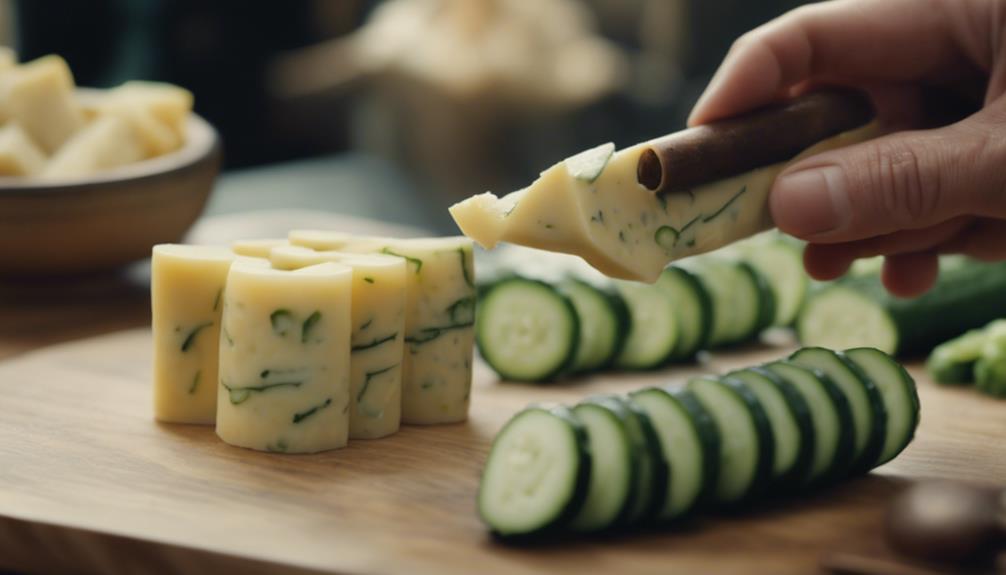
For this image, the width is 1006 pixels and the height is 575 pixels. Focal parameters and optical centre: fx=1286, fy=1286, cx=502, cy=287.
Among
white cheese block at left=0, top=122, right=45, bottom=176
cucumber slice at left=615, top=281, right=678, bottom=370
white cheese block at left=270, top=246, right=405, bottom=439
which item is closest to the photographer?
white cheese block at left=270, top=246, right=405, bottom=439

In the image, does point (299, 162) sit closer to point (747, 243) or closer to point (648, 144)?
point (747, 243)

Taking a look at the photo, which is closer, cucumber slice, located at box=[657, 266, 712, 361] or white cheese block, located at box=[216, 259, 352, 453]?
white cheese block, located at box=[216, 259, 352, 453]

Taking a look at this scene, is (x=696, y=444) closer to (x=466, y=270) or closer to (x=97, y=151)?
(x=466, y=270)

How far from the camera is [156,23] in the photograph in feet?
24.7

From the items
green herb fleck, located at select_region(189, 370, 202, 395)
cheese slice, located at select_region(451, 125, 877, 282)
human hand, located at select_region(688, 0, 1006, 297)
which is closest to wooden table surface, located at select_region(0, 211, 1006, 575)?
green herb fleck, located at select_region(189, 370, 202, 395)

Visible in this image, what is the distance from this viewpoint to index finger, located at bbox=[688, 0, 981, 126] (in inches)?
138

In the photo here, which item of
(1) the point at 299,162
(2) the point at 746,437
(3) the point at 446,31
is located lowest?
(1) the point at 299,162

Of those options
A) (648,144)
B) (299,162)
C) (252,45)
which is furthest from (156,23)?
(648,144)

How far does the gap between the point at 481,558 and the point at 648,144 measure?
1019 millimetres

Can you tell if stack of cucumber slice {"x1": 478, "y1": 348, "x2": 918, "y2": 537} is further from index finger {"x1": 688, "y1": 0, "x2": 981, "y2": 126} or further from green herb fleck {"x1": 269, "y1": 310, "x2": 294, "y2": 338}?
index finger {"x1": 688, "y1": 0, "x2": 981, "y2": 126}

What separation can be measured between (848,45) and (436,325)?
1405 mm

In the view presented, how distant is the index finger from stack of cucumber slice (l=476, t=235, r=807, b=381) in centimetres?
64

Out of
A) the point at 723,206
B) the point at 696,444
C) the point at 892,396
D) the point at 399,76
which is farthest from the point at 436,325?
the point at 399,76

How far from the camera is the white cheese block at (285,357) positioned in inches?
117
